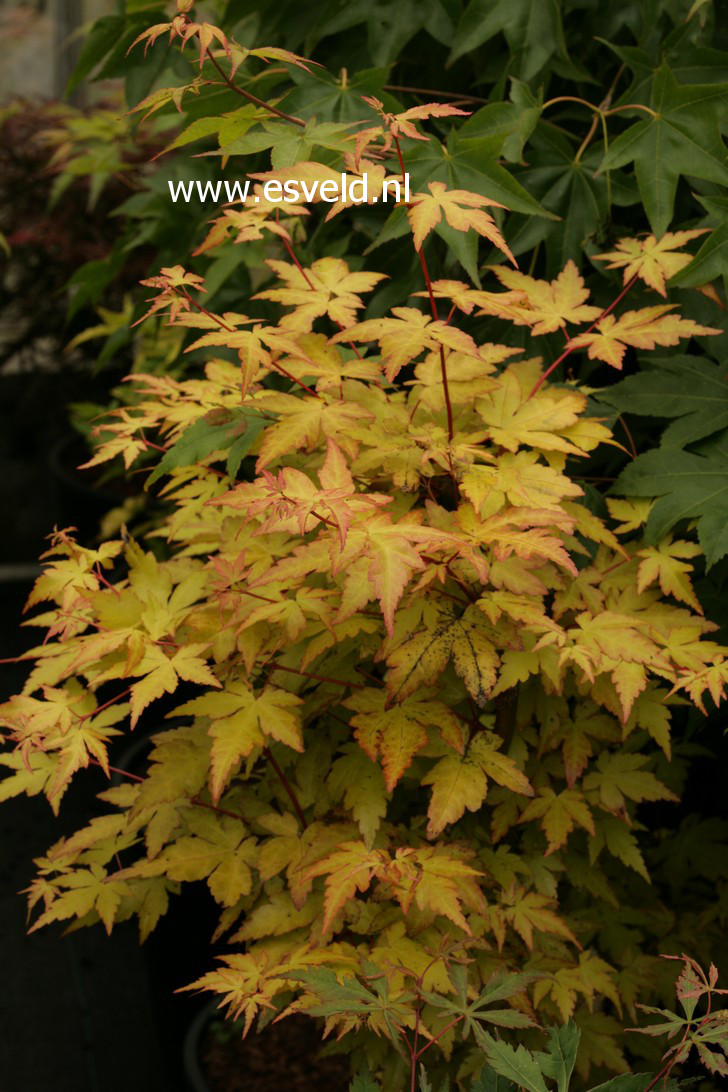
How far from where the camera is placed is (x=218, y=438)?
1364 millimetres

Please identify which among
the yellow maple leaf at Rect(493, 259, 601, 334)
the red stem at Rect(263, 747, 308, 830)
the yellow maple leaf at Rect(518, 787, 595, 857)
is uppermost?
the yellow maple leaf at Rect(493, 259, 601, 334)

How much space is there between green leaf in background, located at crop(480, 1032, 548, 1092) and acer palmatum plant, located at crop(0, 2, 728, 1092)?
0.39 ft

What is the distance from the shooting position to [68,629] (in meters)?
1.31

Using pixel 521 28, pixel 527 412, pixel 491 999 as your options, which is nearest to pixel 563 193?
pixel 521 28

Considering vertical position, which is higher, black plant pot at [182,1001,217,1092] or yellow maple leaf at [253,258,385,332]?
yellow maple leaf at [253,258,385,332]

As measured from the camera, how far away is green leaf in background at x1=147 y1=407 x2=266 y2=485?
1341 millimetres

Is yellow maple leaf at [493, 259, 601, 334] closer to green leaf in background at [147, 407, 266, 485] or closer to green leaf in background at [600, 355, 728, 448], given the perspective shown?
green leaf in background at [600, 355, 728, 448]

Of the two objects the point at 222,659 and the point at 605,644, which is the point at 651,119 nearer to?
the point at 605,644

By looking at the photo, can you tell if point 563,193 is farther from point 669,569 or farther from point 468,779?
point 468,779

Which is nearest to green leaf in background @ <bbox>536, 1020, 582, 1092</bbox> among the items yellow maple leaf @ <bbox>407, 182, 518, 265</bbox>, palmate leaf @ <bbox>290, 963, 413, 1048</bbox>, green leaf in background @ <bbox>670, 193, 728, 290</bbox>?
palmate leaf @ <bbox>290, 963, 413, 1048</bbox>

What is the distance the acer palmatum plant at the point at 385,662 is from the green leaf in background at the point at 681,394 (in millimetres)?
121

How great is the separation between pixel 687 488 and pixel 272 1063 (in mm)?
1265

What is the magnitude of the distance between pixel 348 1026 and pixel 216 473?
739mm

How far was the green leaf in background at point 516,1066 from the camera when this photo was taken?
2.84ft
